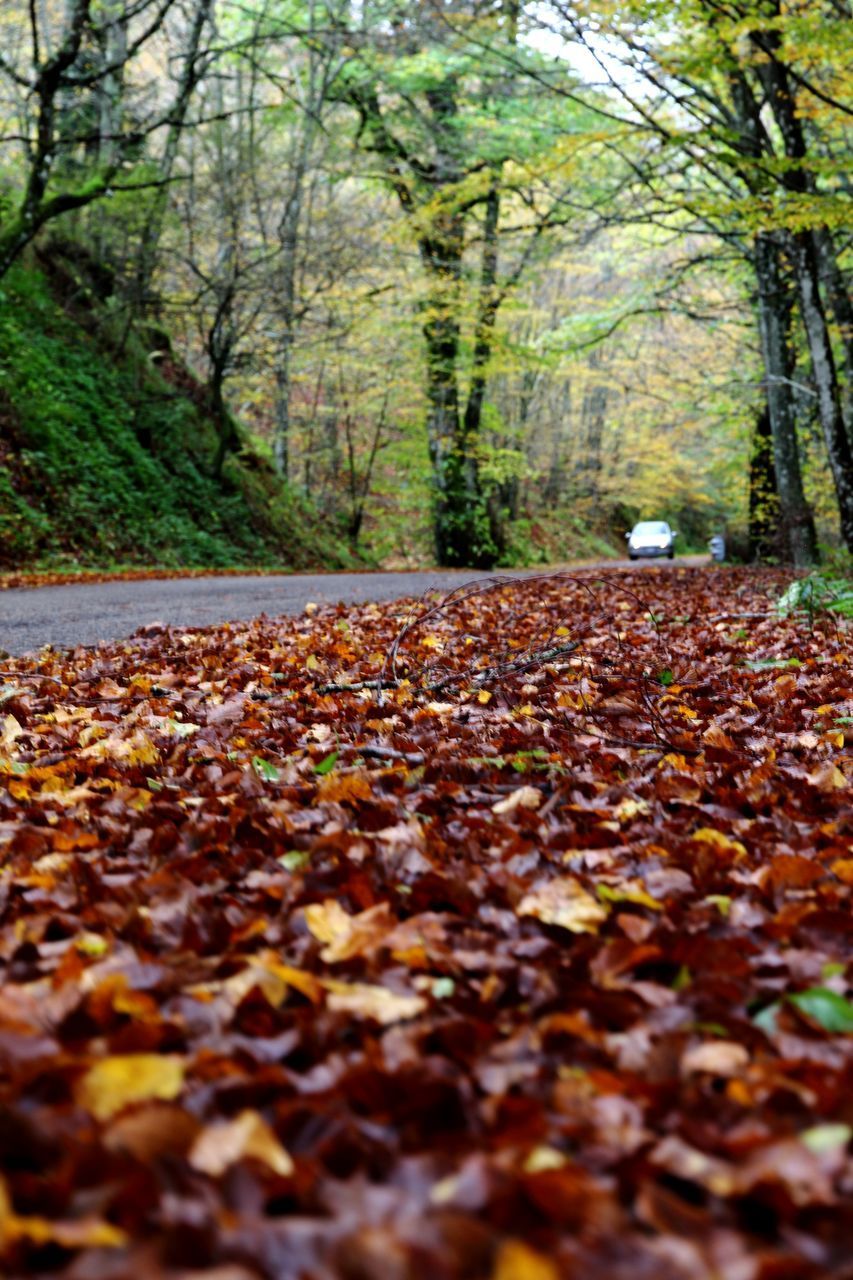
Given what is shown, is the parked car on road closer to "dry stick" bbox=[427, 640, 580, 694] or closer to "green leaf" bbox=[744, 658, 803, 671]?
"green leaf" bbox=[744, 658, 803, 671]

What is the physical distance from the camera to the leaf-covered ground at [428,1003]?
3.65ft

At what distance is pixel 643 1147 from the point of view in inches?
50.3

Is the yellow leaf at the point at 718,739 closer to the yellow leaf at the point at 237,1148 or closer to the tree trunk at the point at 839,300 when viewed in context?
the yellow leaf at the point at 237,1148

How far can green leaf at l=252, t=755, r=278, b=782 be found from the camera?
10.6 feet

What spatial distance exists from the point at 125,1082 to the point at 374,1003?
44cm

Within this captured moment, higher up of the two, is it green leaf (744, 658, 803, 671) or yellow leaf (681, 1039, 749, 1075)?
green leaf (744, 658, 803, 671)

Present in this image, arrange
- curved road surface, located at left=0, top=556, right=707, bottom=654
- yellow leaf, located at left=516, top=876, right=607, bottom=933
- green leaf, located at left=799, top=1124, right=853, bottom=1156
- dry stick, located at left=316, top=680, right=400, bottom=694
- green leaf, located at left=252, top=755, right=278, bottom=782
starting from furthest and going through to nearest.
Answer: curved road surface, located at left=0, top=556, right=707, bottom=654, dry stick, located at left=316, top=680, right=400, bottom=694, green leaf, located at left=252, top=755, right=278, bottom=782, yellow leaf, located at left=516, top=876, right=607, bottom=933, green leaf, located at left=799, top=1124, right=853, bottom=1156

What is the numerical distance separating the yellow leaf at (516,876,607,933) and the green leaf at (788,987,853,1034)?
437 mm

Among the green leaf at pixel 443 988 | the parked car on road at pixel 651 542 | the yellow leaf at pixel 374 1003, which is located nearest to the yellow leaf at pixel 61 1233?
the yellow leaf at pixel 374 1003

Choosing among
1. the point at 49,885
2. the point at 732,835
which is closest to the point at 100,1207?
the point at 49,885

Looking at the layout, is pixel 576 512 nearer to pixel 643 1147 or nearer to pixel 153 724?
pixel 153 724

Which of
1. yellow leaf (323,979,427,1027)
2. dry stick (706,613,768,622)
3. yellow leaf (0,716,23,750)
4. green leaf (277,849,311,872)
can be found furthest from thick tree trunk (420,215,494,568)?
yellow leaf (323,979,427,1027)

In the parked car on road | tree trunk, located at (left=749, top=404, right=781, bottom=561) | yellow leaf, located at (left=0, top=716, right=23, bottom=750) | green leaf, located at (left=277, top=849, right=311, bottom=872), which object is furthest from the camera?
the parked car on road

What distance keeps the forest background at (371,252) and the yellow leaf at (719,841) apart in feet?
25.1
